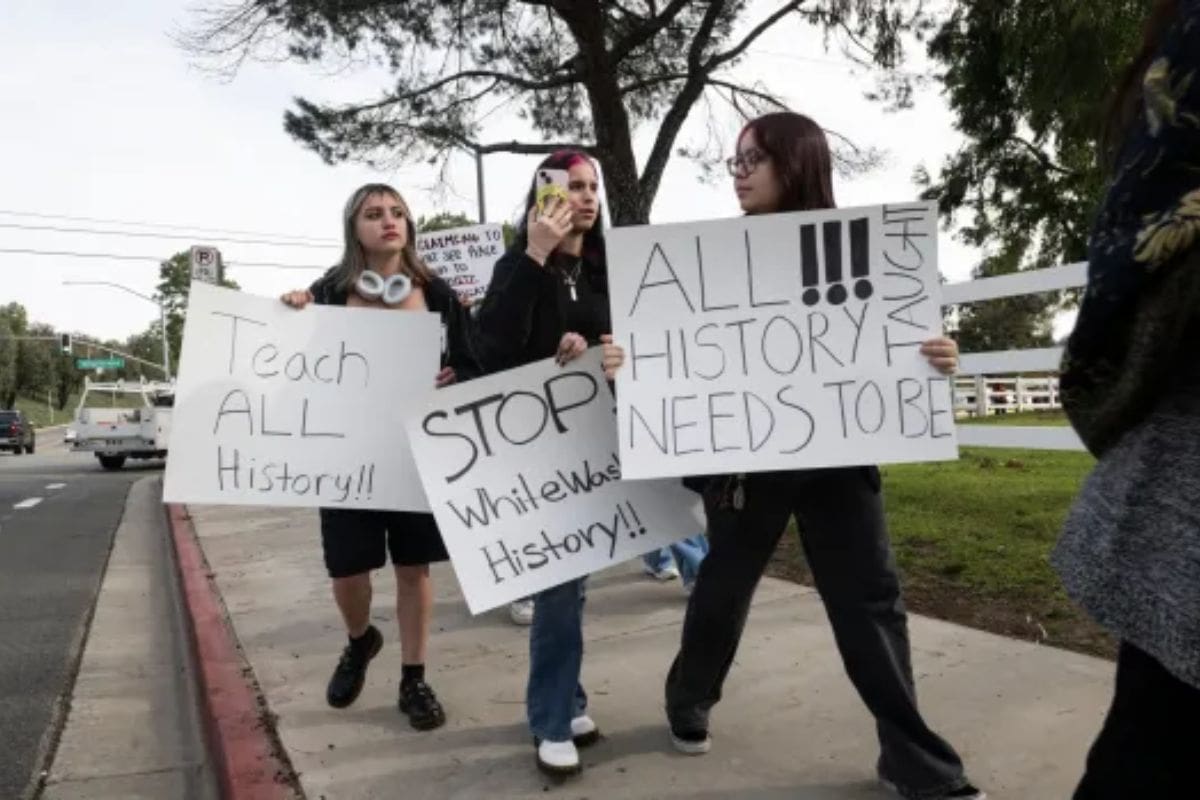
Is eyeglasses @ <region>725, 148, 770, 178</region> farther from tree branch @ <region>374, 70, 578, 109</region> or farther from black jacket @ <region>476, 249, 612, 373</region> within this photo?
tree branch @ <region>374, 70, 578, 109</region>

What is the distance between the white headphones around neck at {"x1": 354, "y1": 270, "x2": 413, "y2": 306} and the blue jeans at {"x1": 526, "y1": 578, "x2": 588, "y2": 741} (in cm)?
116

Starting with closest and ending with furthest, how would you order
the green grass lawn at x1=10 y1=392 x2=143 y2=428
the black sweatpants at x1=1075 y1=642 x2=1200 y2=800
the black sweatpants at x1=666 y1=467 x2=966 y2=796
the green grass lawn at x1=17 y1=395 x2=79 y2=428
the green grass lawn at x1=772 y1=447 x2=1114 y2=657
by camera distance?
the black sweatpants at x1=1075 y1=642 x2=1200 y2=800 → the black sweatpants at x1=666 y1=467 x2=966 y2=796 → the green grass lawn at x1=772 y1=447 x2=1114 y2=657 → the green grass lawn at x1=10 y1=392 x2=143 y2=428 → the green grass lawn at x1=17 y1=395 x2=79 y2=428

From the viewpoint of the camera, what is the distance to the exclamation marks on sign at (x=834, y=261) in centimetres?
259

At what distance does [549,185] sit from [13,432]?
3959 cm

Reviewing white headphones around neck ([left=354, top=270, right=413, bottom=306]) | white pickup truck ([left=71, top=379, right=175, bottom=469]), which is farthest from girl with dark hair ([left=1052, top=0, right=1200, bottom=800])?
white pickup truck ([left=71, top=379, right=175, bottom=469])

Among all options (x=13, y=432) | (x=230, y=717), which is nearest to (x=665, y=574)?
(x=230, y=717)

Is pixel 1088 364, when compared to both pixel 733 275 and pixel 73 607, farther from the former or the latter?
pixel 73 607

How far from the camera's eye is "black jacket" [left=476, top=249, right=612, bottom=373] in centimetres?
273

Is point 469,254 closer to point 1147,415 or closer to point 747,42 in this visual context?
point 747,42

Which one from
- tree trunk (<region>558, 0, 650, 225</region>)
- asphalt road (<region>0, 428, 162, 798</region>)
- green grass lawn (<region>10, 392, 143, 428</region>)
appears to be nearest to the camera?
asphalt road (<region>0, 428, 162, 798</region>)

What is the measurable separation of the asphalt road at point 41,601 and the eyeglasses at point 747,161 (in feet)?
10.4

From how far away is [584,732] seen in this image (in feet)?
10.2

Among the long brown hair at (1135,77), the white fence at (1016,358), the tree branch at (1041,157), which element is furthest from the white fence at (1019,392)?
the long brown hair at (1135,77)

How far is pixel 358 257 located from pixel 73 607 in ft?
14.8
